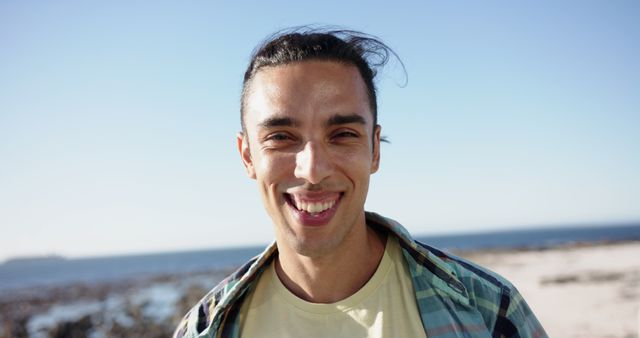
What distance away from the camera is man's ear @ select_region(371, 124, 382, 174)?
293cm

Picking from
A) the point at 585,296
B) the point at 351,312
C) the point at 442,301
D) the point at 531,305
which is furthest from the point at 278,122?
the point at 585,296

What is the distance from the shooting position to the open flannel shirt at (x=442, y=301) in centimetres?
238

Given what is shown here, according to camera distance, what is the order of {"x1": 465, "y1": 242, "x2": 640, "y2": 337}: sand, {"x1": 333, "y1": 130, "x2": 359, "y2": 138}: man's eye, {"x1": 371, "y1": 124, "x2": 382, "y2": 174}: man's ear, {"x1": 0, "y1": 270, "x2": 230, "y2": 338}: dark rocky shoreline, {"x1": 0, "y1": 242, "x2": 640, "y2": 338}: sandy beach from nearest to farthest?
{"x1": 333, "y1": 130, "x2": 359, "y2": 138}: man's eye → {"x1": 371, "y1": 124, "x2": 382, "y2": 174}: man's ear → {"x1": 465, "y1": 242, "x2": 640, "y2": 337}: sand → {"x1": 0, "y1": 242, "x2": 640, "y2": 338}: sandy beach → {"x1": 0, "y1": 270, "x2": 230, "y2": 338}: dark rocky shoreline

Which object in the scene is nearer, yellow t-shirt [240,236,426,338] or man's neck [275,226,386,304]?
yellow t-shirt [240,236,426,338]

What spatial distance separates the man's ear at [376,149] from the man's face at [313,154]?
0.19m

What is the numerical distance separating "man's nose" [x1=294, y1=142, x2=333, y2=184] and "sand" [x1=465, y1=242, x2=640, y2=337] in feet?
32.2

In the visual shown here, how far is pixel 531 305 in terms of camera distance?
44.3 ft

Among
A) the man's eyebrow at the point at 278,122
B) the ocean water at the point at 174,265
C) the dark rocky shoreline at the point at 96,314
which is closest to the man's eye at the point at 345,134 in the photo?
the man's eyebrow at the point at 278,122

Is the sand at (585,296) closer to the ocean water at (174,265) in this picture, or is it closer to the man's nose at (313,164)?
the man's nose at (313,164)

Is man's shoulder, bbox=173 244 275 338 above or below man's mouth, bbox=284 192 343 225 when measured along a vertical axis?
below

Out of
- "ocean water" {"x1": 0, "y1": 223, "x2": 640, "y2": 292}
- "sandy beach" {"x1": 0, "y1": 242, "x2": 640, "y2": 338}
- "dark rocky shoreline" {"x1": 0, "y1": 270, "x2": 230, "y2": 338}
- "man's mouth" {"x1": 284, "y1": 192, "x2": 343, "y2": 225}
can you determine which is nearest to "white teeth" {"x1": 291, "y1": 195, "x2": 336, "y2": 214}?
"man's mouth" {"x1": 284, "y1": 192, "x2": 343, "y2": 225}

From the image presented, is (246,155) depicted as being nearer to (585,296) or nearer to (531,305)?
(531,305)

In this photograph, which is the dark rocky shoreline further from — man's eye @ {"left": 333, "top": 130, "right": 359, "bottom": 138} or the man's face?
man's eye @ {"left": 333, "top": 130, "right": 359, "bottom": 138}

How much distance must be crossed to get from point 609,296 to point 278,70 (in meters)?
14.8
